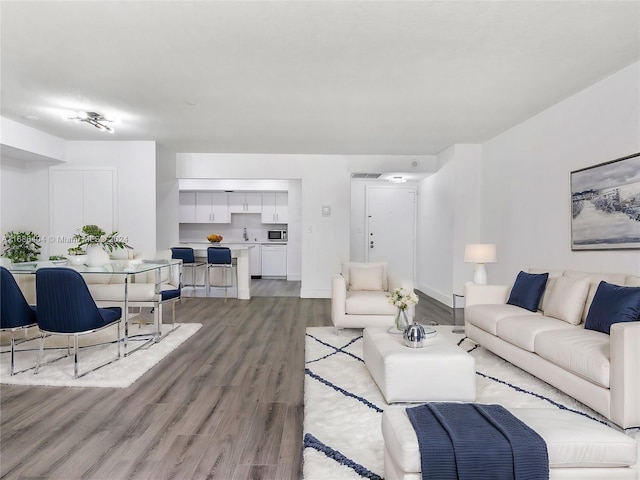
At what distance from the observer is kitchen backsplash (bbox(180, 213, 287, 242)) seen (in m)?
10.2

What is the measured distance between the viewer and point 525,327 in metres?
3.06

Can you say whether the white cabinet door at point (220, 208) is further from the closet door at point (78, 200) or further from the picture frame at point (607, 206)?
the picture frame at point (607, 206)

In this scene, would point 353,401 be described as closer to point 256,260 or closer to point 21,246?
point 21,246

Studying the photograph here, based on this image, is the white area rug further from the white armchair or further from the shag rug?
the white armchair

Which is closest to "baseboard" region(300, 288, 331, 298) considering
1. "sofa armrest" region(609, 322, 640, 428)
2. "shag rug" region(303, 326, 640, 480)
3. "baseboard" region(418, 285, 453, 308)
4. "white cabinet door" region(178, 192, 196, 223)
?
"baseboard" region(418, 285, 453, 308)

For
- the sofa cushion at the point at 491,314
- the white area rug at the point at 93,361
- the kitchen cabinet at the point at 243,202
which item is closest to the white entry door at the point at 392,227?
the kitchen cabinet at the point at 243,202

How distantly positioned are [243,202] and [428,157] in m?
4.96

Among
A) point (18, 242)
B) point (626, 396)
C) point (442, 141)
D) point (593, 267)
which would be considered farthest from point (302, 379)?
point (18, 242)

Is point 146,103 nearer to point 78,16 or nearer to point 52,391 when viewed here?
point 78,16

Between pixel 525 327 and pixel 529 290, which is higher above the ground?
pixel 529 290

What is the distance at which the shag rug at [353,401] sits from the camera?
1.90 metres

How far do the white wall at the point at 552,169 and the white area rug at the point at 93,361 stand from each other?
13.8ft

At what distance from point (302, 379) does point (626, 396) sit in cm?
210

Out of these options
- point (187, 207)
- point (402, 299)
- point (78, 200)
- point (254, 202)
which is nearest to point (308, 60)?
point (402, 299)
